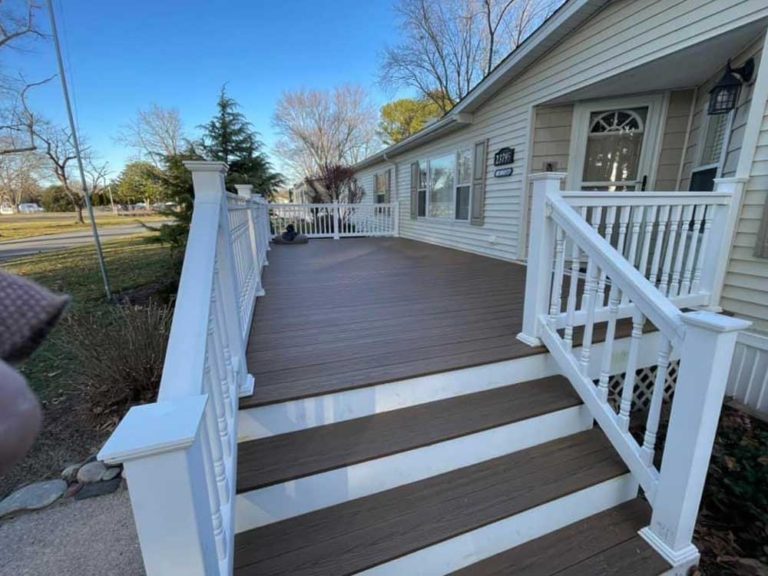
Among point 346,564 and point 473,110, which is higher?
point 473,110

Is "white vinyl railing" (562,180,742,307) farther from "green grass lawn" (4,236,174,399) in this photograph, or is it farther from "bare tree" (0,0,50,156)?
"bare tree" (0,0,50,156)

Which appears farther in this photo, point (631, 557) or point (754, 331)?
point (754, 331)

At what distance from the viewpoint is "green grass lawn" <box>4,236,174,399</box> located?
13.5 ft

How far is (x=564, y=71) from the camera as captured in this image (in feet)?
14.3

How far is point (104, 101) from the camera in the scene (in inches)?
661

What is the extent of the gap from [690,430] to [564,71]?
444 centimetres

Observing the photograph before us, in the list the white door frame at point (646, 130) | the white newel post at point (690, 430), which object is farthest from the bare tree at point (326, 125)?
the white newel post at point (690, 430)

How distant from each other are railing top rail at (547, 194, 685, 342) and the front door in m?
3.10

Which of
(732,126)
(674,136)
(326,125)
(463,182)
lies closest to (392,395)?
(732,126)

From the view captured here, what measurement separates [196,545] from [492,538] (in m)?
1.32

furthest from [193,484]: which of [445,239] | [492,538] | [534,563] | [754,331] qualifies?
[445,239]

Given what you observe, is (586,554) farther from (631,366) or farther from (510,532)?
(631,366)

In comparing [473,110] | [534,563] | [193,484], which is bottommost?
[534,563]

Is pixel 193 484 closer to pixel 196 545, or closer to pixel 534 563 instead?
pixel 196 545
